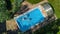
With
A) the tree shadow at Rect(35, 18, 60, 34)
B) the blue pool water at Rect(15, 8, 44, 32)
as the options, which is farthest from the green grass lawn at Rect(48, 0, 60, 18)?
the blue pool water at Rect(15, 8, 44, 32)

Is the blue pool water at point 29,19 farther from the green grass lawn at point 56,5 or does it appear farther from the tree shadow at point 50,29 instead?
the green grass lawn at point 56,5

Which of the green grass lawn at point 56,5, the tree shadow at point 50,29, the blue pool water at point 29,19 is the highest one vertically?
the green grass lawn at point 56,5

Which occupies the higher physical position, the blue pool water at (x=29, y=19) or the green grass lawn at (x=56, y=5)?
the green grass lawn at (x=56, y=5)

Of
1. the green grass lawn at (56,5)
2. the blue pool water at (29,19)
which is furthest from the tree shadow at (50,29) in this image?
the green grass lawn at (56,5)

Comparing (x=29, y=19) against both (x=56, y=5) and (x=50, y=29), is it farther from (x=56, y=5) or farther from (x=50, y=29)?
(x=56, y=5)

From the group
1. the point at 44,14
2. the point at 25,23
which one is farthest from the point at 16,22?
the point at 44,14

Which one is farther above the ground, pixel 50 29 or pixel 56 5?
pixel 56 5

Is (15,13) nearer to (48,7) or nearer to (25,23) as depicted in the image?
(25,23)

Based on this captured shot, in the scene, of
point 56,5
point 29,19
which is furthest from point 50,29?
point 56,5

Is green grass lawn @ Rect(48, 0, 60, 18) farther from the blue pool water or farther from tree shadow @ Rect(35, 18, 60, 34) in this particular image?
the blue pool water
